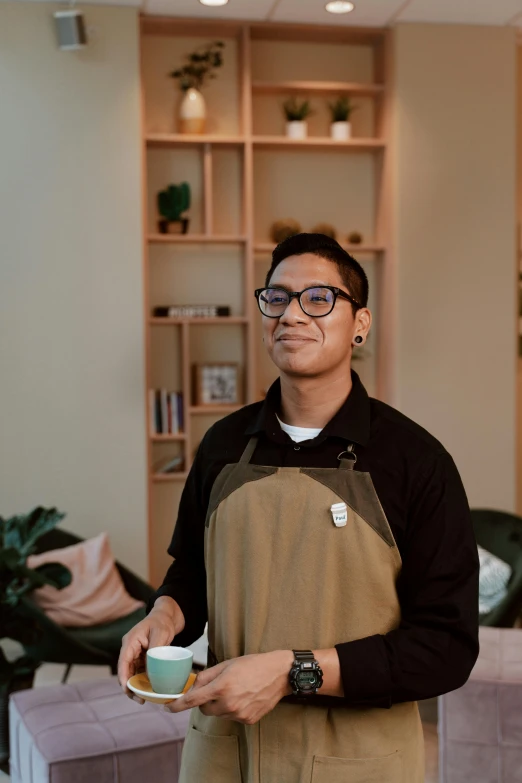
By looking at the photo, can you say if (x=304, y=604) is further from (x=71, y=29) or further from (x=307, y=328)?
(x=71, y=29)

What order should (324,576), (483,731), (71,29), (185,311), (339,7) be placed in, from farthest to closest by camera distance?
(185,311) < (339,7) < (71,29) < (483,731) < (324,576)

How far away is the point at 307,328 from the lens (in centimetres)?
161

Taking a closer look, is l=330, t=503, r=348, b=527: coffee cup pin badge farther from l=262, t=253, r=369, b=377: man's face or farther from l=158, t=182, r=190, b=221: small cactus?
l=158, t=182, r=190, b=221: small cactus

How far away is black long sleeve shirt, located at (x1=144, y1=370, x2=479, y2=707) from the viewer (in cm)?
149

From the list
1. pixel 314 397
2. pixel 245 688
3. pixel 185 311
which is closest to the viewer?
pixel 245 688

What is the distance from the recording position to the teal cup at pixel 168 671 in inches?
60.4

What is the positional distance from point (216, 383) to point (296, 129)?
1451 millimetres

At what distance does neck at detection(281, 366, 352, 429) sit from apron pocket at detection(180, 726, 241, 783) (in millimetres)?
551

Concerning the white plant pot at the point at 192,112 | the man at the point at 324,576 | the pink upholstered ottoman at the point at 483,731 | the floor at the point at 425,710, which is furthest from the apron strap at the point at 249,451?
the white plant pot at the point at 192,112

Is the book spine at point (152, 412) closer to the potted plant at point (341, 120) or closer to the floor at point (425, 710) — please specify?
the floor at point (425, 710)

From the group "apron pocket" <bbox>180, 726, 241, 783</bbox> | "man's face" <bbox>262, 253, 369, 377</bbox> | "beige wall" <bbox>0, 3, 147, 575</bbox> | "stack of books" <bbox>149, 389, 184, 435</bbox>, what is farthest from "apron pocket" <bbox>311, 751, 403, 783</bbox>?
"stack of books" <bbox>149, 389, 184, 435</bbox>

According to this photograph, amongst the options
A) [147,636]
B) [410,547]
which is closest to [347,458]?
[410,547]

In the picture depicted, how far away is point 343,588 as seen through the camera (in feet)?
5.12

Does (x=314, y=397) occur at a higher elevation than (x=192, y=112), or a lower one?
lower
